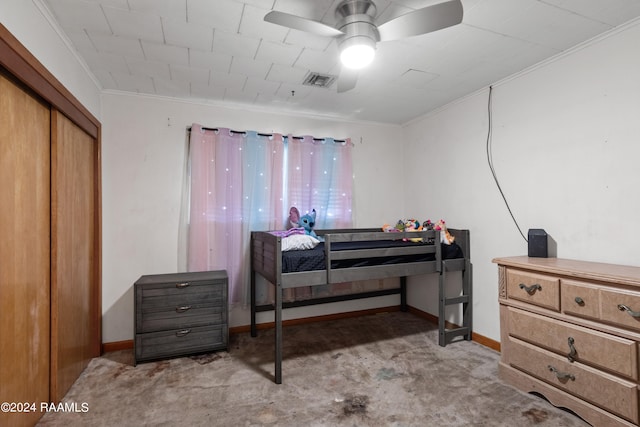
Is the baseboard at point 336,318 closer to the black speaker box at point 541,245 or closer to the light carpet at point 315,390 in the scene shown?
the light carpet at point 315,390

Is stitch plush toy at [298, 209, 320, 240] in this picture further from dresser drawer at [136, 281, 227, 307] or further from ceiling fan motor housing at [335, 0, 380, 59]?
ceiling fan motor housing at [335, 0, 380, 59]

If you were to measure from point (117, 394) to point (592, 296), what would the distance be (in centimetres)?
306

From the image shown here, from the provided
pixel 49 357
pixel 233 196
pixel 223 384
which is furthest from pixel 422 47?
pixel 49 357

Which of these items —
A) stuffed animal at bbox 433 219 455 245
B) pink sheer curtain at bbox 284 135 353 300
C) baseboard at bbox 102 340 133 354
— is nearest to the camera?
baseboard at bbox 102 340 133 354

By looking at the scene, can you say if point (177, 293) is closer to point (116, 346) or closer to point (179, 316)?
point (179, 316)

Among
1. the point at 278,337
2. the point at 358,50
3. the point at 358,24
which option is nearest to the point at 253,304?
the point at 278,337

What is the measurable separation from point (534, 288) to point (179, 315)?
2.68 metres

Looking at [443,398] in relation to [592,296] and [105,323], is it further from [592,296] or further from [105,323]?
[105,323]

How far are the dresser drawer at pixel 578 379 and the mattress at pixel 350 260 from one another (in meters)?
0.93

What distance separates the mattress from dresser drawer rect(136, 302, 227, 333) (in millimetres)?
858

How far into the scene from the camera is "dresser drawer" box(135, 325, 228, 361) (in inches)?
97.7

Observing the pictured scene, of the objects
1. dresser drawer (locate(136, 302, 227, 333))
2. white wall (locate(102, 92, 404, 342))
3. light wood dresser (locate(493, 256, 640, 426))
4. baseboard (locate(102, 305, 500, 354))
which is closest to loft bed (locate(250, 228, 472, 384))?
baseboard (locate(102, 305, 500, 354))

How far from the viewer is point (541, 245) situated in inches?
89.5

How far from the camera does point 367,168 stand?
3.85 meters
